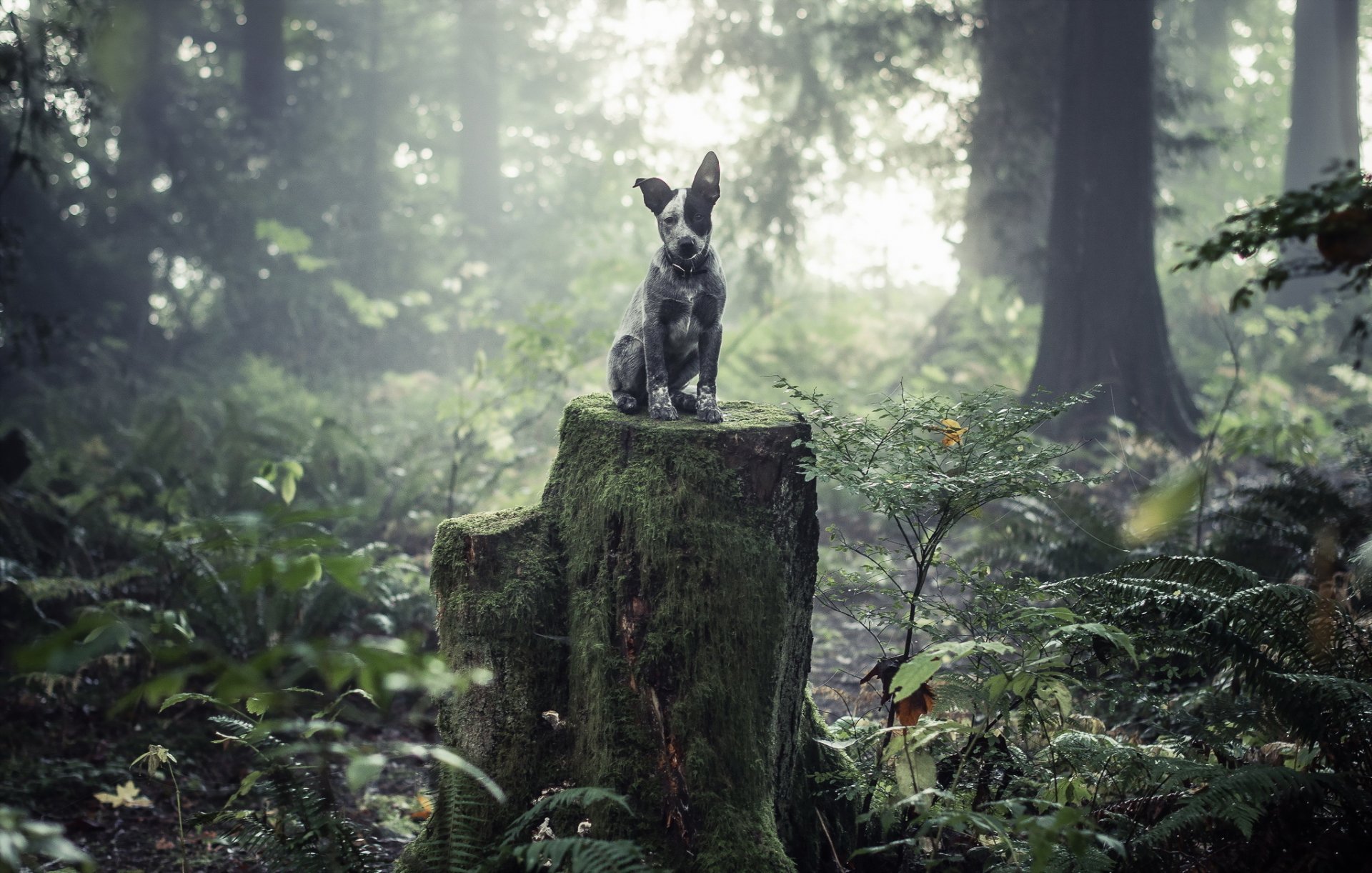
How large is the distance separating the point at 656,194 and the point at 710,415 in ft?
3.56

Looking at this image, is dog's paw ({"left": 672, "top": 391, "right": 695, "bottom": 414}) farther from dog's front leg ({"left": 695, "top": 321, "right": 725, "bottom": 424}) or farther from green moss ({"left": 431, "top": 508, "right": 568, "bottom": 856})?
green moss ({"left": 431, "top": 508, "right": 568, "bottom": 856})

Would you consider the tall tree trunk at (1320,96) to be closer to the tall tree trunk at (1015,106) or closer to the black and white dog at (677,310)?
the tall tree trunk at (1015,106)

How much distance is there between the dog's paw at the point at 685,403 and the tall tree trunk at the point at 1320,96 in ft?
69.6

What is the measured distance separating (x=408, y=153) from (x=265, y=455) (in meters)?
21.7

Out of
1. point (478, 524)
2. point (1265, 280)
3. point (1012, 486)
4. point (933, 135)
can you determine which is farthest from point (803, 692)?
point (933, 135)

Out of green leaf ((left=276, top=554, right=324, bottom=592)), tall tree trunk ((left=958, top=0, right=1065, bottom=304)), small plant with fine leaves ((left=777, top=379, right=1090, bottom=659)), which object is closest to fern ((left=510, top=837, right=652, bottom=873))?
green leaf ((left=276, top=554, right=324, bottom=592))

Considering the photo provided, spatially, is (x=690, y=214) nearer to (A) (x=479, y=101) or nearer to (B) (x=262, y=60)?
(B) (x=262, y=60)

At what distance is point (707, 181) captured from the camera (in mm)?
3951

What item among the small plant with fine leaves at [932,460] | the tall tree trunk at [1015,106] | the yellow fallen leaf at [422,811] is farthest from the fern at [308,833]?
the tall tree trunk at [1015,106]

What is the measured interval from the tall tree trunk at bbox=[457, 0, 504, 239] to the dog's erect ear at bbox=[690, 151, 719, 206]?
24.6 meters

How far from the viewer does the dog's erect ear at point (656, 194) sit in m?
4.01

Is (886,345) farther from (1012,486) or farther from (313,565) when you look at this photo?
(313,565)

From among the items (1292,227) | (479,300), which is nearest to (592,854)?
(1292,227)

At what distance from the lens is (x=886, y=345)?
14945 millimetres
